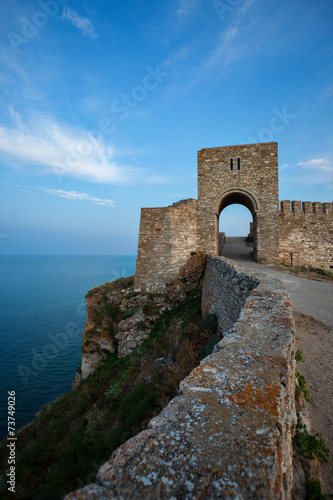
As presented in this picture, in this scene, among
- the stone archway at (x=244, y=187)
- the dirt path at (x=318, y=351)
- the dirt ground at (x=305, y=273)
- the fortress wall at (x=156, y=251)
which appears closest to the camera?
the dirt path at (x=318, y=351)

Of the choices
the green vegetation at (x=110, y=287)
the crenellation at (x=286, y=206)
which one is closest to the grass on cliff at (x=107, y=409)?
the green vegetation at (x=110, y=287)

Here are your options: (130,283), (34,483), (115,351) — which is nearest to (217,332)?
(34,483)

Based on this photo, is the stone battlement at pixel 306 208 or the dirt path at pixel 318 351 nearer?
the dirt path at pixel 318 351

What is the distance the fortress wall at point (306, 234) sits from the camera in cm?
1612

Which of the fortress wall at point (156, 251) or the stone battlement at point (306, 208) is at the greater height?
the stone battlement at point (306, 208)

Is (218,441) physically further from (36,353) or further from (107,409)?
(36,353)

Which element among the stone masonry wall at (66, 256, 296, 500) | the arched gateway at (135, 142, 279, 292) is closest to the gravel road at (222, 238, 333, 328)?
the arched gateway at (135, 142, 279, 292)

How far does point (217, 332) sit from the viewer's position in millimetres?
6977

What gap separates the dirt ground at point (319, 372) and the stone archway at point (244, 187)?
8489 mm

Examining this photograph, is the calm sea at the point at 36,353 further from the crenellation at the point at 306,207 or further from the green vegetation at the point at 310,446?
the crenellation at the point at 306,207

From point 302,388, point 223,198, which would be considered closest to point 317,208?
point 223,198

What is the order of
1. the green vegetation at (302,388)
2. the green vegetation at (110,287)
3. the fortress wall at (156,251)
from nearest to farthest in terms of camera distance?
the green vegetation at (302,388) < the fortress wall at (156,251) < the green vegetation at (110,287)

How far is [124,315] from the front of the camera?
40.4 ft

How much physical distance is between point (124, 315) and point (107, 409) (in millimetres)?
4904
